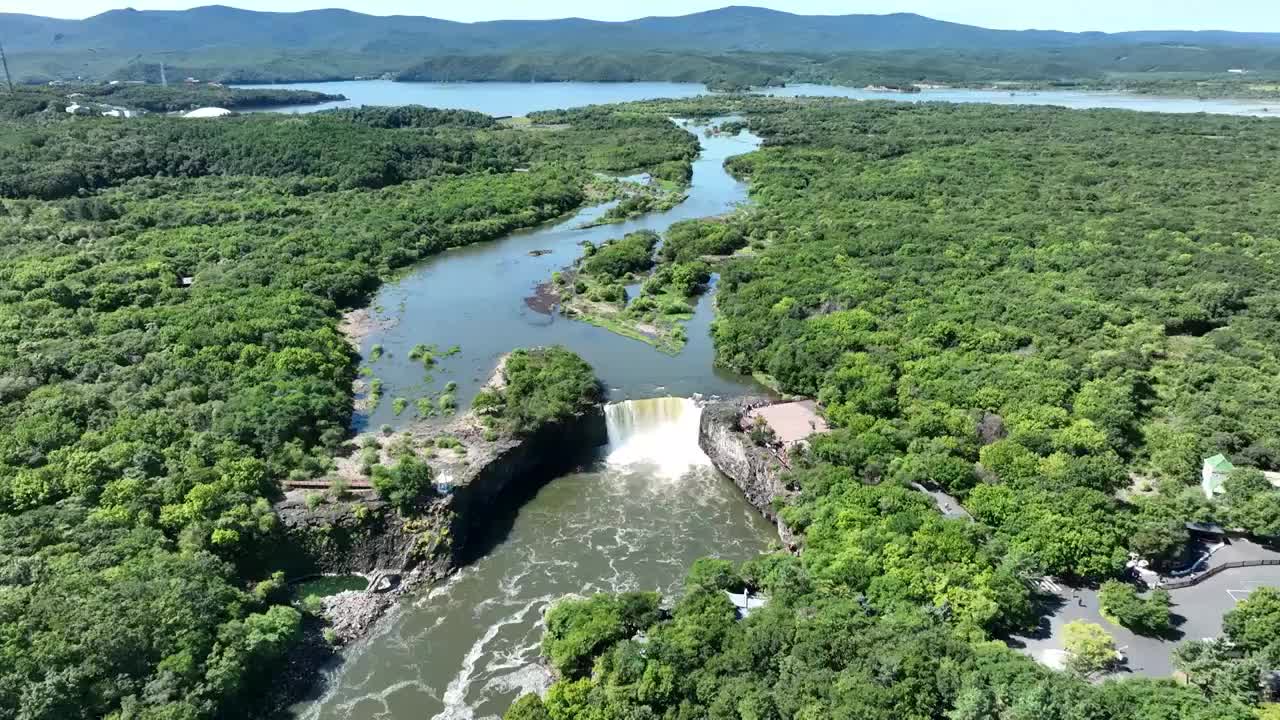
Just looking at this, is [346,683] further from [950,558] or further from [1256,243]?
[1256,243]

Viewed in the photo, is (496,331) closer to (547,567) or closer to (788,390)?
(788,390)

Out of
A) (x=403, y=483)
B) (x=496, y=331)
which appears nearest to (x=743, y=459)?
A: (x=403, y=483)

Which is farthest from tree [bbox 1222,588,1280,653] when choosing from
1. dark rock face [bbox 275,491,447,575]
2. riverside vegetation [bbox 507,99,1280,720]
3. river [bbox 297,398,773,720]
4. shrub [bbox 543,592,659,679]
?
dark rock face [bbox 275,491,447,575]

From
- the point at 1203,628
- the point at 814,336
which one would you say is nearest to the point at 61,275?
the point at 814,336

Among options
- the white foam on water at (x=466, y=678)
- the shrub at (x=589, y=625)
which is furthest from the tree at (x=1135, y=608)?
the white foam on water at (x=466, y=678)

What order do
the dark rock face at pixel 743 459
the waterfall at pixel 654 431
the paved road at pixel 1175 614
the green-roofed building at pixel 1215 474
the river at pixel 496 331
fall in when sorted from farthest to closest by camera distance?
the river at pixel 496 331 < the waterfall at pixel 654 431 < the dark rock face at pixel 743 459 < the green-roofed building at pixel 1215 474 < the paved road at pixel 1175 614

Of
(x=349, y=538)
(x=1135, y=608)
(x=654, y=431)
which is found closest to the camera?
(x=1135, y=608)

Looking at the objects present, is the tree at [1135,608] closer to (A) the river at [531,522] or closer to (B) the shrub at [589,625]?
(A) the river at [531,522]
